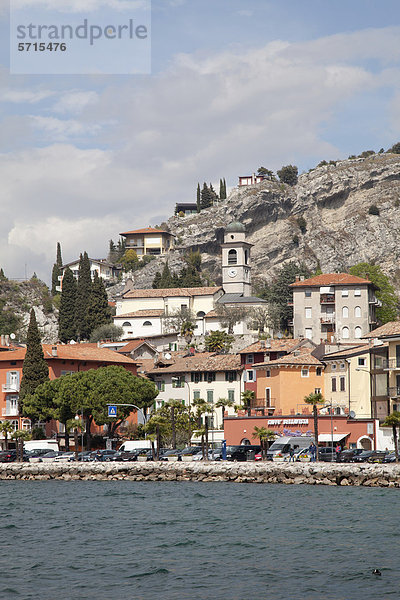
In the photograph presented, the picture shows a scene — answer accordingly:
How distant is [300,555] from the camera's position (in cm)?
3381

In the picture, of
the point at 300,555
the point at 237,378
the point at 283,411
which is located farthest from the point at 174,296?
the point at 300,555

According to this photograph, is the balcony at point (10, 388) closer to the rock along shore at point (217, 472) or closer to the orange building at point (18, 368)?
the orange building at point (18, 368)

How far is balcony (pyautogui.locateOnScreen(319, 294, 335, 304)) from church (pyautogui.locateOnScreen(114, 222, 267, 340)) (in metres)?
13.1

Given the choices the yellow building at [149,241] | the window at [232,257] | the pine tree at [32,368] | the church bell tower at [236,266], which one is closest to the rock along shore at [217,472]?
the pine tree at [32,368]

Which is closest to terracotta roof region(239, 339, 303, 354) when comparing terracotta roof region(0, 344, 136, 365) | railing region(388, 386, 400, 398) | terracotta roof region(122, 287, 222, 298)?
terracotta roof region(0, 344, 136, 365)

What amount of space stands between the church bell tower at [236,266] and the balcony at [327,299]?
82.8 feet

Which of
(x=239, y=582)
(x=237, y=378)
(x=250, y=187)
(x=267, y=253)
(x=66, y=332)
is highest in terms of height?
(x=250, y=187)

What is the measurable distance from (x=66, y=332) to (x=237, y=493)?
83021 mm

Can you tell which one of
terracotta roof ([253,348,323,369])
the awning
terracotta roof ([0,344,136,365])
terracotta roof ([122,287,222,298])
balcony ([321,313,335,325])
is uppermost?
terracotta roof ([122,287,222,298])

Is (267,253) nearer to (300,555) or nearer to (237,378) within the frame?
(237,378)

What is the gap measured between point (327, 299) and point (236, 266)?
95.4 feet

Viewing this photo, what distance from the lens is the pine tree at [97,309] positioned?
135m

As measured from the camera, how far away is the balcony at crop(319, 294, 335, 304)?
409 feet

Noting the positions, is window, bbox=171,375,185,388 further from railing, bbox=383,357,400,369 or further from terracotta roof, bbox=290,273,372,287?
terracotta roof, bbox=290,273,372,287
